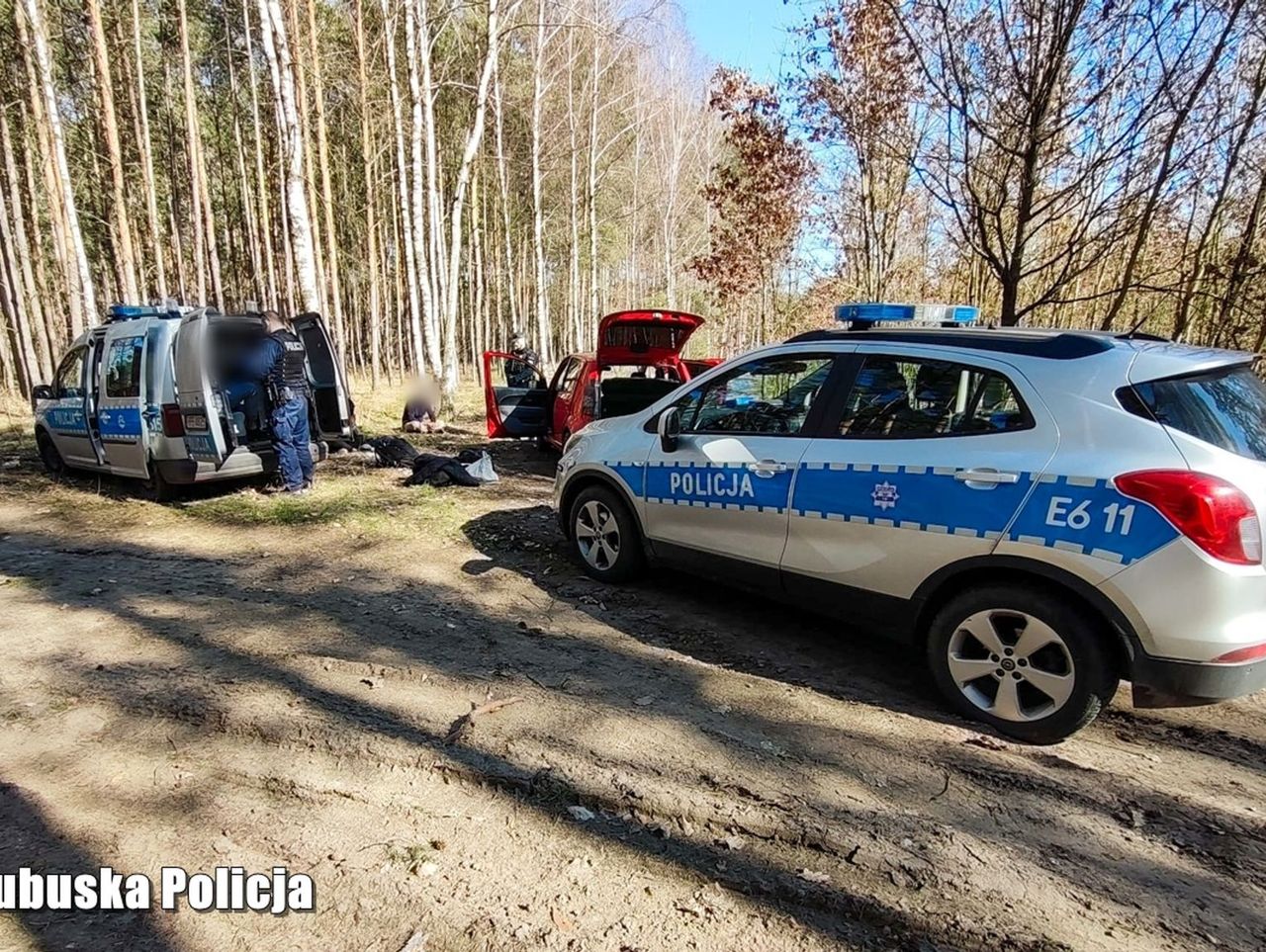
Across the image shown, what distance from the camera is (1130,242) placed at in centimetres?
876

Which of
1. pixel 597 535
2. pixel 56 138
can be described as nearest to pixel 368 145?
pixel 56 138

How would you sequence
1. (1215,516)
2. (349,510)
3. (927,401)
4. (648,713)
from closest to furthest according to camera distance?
(1215,516) → (648,713) → (927,401) → (349,510)

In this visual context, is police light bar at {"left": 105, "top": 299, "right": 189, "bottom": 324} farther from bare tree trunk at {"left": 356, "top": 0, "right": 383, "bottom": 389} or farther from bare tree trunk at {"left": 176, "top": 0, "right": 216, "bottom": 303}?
bare tree trunk at {"left": 356, "top": 0, "right": 383, "bottom": 389}

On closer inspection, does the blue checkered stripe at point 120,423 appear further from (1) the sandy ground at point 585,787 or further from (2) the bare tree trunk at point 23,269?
(2) the bare tree trunk at point 23,269

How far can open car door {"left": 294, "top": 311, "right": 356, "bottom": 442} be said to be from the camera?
27.5 feet

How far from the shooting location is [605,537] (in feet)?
16.6

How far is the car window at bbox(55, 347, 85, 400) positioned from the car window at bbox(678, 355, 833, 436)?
7100mm

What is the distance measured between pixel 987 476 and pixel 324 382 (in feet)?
25.3

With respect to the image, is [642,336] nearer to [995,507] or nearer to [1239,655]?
[995,507]

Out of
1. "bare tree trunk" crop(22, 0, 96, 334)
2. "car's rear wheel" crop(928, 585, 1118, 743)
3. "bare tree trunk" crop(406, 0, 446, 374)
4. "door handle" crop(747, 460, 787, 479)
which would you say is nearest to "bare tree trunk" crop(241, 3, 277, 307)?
"bare tree trunk" crop(22, 0, 96, 334)

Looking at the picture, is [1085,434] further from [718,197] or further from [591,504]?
[718,197]

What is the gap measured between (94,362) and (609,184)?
2409cm

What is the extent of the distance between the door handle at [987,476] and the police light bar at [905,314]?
1251mm

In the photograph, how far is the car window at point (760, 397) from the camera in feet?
12.9
